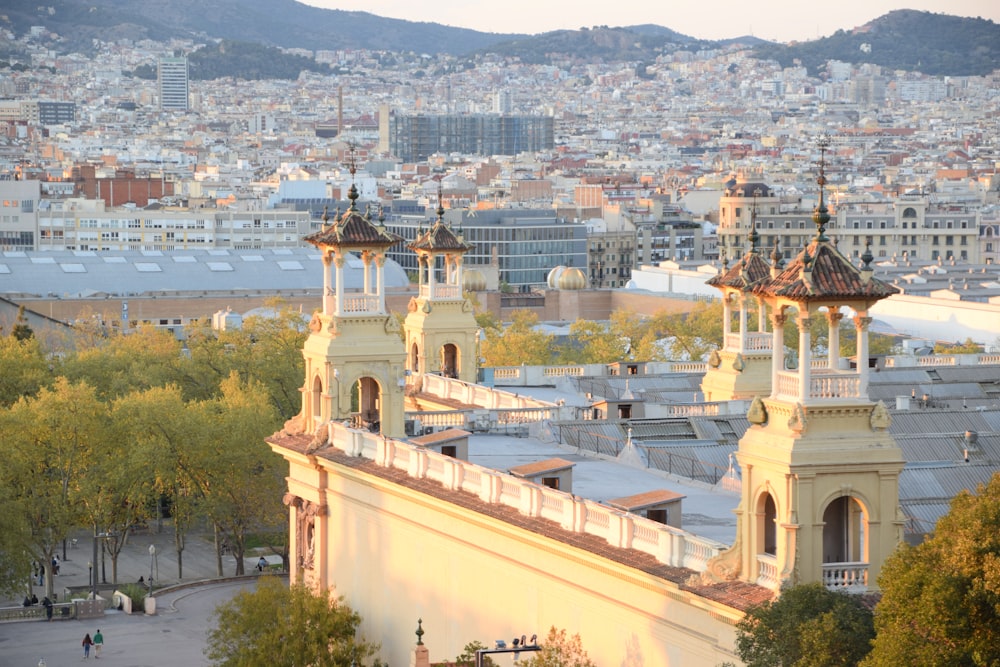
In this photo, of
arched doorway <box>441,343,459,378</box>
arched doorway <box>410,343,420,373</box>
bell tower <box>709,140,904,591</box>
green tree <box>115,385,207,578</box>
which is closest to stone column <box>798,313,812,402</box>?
bell tower <box>709,140,904,591</box>

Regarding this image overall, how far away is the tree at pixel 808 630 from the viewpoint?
3350 centimetres

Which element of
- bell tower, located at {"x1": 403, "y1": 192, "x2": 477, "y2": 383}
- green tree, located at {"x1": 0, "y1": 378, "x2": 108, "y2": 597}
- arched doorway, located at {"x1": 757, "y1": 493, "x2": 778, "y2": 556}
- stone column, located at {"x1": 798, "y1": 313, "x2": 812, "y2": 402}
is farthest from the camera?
green tree, located at {"x1": 0, "y1": 378, "x2": 108, "y2": 597}

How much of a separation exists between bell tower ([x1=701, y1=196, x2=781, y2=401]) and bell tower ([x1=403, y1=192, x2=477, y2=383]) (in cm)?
703

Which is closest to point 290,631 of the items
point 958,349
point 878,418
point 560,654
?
point 560,654

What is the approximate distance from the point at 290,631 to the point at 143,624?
2061cm

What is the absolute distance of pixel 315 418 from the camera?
55219mm

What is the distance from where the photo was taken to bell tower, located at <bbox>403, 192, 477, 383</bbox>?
65188mm

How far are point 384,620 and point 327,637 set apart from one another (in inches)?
69.9

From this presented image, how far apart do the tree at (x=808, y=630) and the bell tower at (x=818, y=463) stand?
79 centimetres

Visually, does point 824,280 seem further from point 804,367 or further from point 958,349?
point 958,349

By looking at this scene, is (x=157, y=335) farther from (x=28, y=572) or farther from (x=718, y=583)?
(x=718, y=583)

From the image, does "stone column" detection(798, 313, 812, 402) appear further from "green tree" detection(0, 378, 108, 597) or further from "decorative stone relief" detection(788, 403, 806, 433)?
"green tree" detection(0, 378, 108, 597)

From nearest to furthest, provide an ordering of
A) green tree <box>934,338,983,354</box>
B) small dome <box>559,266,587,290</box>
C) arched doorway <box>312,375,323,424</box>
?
arched doorway <box>312,375,323,424</box>
green tree <box>934,338,983,354</box>
small dome <box>559,266,587,290</box>

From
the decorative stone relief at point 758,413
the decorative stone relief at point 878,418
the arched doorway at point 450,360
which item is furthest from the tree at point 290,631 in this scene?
the arched doorway at point 450,360
